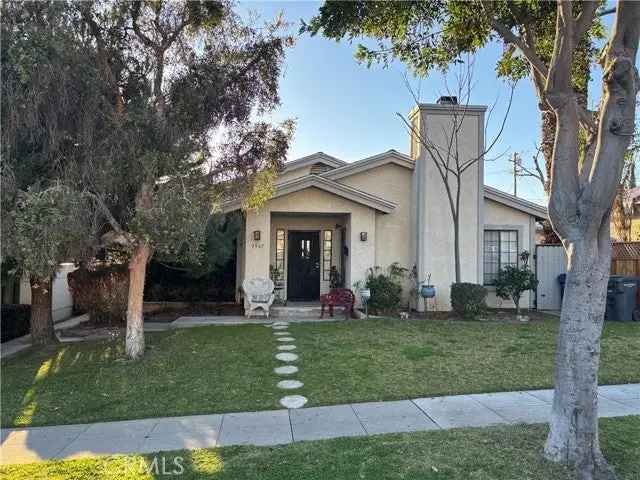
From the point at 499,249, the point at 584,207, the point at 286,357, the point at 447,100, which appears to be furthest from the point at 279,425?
the point at 447,100

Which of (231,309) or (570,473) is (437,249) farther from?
(570,473)

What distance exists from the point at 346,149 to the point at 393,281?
5643mm

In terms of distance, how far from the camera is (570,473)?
3654 millimetres

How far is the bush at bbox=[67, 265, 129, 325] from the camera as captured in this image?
10.6m

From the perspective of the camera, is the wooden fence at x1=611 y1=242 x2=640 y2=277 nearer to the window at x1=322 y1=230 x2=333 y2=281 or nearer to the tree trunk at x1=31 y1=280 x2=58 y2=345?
the window at x1=322 y1=230 x2=333 y2=281

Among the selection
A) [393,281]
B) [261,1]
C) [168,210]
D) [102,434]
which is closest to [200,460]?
[102,434]

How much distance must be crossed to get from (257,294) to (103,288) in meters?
3.74

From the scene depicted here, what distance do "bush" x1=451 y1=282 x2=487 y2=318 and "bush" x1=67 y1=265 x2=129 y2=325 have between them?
8520 mm

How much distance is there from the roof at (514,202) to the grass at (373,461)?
388 inches

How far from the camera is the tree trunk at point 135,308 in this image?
755cm

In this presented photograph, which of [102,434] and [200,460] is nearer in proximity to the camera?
[200,460]

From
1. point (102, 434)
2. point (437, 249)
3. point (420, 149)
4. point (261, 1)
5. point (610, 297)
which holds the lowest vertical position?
point (102, 434)

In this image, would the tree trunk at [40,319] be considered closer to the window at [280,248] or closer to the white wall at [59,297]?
the white wall at [59,297]

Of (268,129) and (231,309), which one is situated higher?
(268,129)
